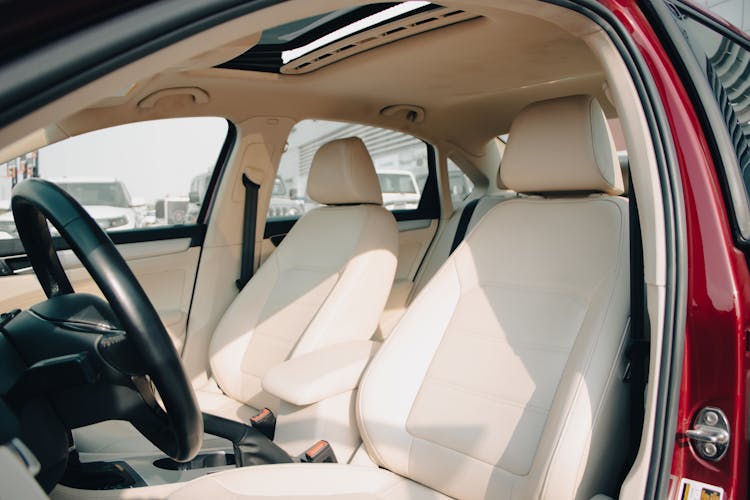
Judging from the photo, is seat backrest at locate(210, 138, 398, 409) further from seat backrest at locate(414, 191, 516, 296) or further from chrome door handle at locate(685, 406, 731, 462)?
chrome door handle at locate(685, 406, 731, 462)

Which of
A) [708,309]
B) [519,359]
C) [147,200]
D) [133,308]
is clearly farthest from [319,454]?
[147,200]

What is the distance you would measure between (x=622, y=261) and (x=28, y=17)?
4.45 feet

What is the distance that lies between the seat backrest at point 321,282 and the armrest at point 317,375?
23 centimetres

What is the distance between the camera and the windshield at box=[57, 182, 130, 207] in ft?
7.59

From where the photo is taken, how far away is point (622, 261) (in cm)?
145

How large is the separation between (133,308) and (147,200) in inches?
76.0

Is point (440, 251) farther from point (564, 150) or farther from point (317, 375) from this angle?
point (564, 150)

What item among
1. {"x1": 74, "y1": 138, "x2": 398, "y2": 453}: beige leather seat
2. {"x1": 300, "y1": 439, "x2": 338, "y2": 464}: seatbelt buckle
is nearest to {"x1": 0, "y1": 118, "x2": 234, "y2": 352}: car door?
{"x1": 74, "y1": 138, "x2": 398, "y2": 453}: beige leather seat

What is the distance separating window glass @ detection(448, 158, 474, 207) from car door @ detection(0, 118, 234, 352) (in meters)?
1.45

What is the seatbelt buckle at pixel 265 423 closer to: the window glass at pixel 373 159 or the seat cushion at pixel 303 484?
the seat cushion at pixel 303 484

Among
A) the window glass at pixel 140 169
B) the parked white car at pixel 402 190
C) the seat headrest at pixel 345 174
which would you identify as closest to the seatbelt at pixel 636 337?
the seat headrest at pixel 345 174

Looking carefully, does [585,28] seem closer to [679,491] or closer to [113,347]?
[679,491]

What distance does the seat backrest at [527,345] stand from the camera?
1.27 meters

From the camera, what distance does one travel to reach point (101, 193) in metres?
2.43
